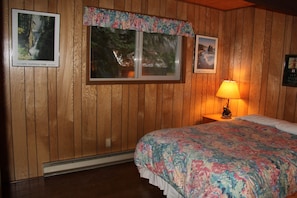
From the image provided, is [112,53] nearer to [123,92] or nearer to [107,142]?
[123,92]

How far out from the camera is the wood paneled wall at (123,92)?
2.82 meters

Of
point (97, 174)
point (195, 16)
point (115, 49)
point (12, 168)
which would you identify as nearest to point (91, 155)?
point (97, 174)

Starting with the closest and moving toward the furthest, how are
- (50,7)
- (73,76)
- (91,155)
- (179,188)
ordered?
1. (179,188)
2. (50,7)
3. (73,76)
4. (91,155)

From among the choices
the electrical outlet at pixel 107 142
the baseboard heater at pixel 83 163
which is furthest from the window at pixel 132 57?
the baseboard heater at pixel 83 163

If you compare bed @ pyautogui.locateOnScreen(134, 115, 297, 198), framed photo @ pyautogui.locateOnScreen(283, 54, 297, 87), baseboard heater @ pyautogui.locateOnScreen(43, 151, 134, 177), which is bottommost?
baseboard heater @ pyautogui.locateOnScreen(43, 151, 134, 177)

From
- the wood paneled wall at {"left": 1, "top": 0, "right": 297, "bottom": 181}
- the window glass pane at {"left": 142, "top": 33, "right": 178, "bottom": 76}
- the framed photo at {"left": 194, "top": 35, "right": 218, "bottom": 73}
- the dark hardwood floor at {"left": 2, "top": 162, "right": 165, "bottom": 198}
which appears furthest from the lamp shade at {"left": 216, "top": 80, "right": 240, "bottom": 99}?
the dark hardwood floor at {"left": 2, "top": 162, "right": 165, "bottom": 198}

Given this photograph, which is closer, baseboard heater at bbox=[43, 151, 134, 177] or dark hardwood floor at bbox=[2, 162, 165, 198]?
dark hardwood floor at bbox=[2, 162, 165, 198]

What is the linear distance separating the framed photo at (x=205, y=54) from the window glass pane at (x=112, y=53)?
1101 millimetres

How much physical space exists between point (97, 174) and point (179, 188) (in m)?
1.30

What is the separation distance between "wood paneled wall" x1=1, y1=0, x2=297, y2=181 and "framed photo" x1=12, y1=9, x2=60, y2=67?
61 mm

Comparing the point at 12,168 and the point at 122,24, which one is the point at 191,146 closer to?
the point at 122,24

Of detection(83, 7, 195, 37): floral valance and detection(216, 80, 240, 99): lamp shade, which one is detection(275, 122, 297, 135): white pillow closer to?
detection(216, 80, 240, 99): lamp shade

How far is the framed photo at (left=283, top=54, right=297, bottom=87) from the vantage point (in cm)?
330

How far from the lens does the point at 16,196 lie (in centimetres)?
255
